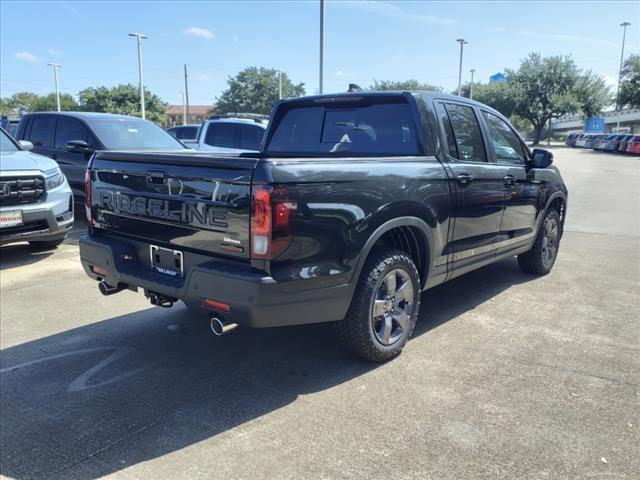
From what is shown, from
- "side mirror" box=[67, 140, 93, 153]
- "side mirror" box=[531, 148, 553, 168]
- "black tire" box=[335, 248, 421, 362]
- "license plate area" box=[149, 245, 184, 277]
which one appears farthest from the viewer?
"side mirror" box=[67, 140, 93, 153]

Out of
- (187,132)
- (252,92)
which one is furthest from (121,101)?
(187,132)

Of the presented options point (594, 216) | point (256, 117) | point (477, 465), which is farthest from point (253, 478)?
point (256, 117)

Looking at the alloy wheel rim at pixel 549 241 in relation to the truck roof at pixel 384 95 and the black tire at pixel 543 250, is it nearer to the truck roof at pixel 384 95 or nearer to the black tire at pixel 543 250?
the black tire at pixel 543 250

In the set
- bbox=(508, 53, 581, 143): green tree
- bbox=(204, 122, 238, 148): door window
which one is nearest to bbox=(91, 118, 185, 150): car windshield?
bbox=(204, 122, 238, 148): door window

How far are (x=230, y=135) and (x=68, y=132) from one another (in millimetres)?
3787

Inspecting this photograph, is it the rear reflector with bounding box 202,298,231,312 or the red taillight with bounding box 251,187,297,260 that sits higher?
the red taillight with bounding box 251,187,297,260

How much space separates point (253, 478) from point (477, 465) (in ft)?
3.58

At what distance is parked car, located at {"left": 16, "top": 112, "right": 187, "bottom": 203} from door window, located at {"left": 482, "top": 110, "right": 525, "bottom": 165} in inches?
215

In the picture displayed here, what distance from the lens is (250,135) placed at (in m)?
12.2

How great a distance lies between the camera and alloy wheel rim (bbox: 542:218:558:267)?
6102 mm

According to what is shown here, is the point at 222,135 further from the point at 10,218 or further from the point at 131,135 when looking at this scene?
the point at 10,218

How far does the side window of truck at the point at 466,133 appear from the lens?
4496 millimetres

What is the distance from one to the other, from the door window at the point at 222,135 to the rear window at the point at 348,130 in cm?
751

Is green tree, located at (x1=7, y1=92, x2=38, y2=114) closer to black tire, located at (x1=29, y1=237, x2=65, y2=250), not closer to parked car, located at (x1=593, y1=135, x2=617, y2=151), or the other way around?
parked car, located at (x1=593, y1=135, x2=617, y2=151)
